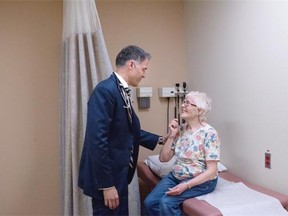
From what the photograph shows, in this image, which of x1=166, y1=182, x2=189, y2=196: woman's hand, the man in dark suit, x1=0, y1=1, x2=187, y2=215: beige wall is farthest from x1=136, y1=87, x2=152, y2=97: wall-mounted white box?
x1=166, y1=182, x2=189, y2=196: woman's hand

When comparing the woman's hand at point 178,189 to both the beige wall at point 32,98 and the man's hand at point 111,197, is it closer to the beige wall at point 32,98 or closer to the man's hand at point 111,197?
the man's hand at point 111,197

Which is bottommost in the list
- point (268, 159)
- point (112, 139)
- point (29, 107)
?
point (268, 159)

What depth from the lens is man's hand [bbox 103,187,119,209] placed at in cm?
162

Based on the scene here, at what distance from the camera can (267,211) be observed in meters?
1.61

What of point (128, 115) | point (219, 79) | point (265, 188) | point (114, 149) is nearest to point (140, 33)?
point (219, 79)

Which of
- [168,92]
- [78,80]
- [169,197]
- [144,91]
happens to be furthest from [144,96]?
[169,197]

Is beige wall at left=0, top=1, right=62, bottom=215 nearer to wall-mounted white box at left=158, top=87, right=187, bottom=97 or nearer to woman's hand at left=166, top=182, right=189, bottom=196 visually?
wall-mounted white box at left=158, top=87, right=187, bottom=97

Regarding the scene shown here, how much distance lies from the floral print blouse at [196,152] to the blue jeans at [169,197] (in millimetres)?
86

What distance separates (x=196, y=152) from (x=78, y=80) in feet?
3.36

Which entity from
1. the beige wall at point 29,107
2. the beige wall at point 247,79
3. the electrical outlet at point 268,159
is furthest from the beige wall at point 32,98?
the electrical outlet at point 268,159

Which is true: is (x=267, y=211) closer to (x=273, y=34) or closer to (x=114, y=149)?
(x=114, y=149)

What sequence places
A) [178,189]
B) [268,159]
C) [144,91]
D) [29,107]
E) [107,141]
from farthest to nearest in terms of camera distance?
[144,91]
[29,107]
[268,159]
[178,189]
[107,141]

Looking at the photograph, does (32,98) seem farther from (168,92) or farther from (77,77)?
(168,92)

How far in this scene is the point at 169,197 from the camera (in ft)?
5.84
